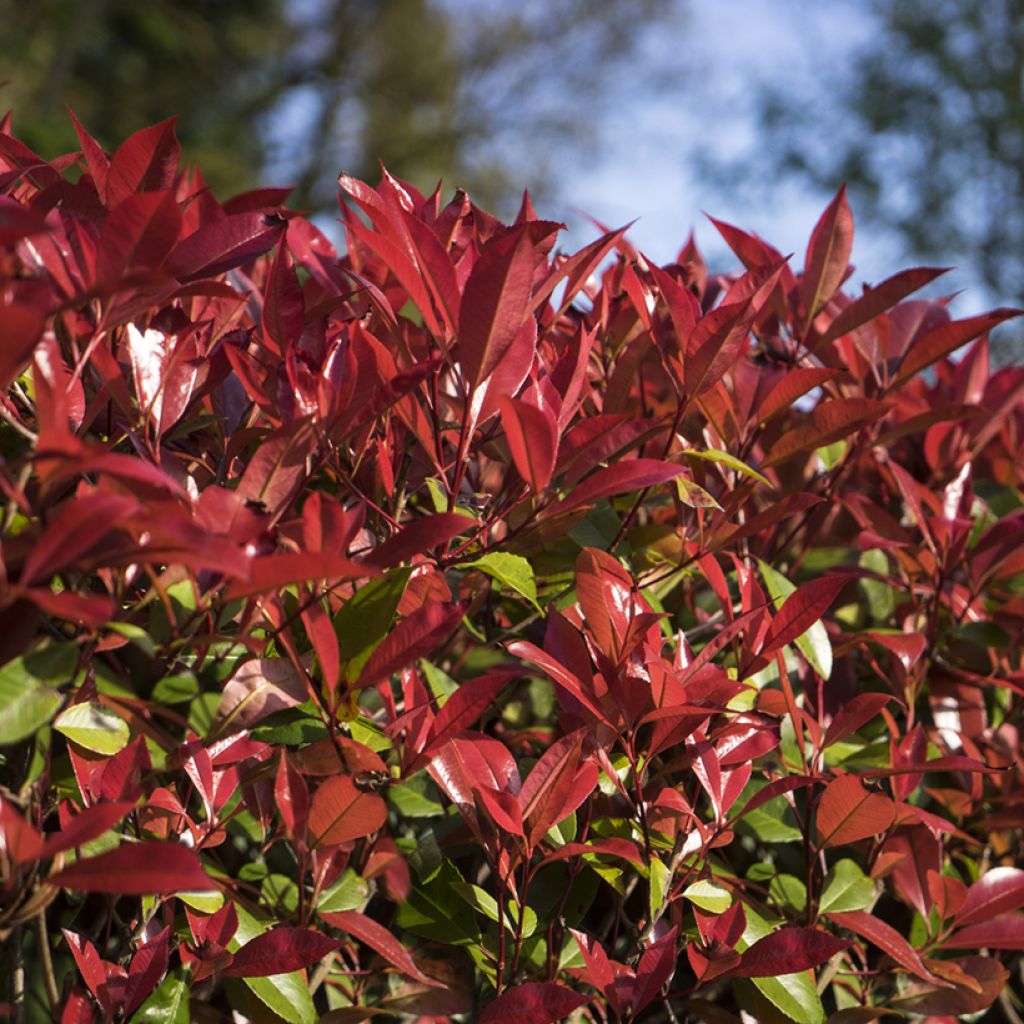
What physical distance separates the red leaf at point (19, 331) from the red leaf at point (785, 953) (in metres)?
0.71

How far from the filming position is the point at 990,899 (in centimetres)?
105

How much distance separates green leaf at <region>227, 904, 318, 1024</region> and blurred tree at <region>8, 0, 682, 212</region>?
18004mm

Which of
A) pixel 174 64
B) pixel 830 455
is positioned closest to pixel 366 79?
pixel 174 64

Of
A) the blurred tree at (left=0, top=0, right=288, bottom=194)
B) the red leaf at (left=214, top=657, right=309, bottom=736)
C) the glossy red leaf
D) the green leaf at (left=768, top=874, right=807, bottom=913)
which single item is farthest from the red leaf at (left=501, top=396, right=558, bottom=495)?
the blurred tree at (left=0, top=0, right=288, bottom=194)

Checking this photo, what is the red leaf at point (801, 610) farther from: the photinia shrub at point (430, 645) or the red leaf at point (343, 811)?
the red leaf at point (343, 811)

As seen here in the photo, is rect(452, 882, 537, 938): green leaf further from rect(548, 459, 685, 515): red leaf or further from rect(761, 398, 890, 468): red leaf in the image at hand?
rect(761, 398, 890, 468): red leaf

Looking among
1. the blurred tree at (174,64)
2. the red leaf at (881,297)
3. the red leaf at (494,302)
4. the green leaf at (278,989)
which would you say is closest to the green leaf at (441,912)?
the green leaf at (278,989)

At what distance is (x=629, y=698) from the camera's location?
858mm

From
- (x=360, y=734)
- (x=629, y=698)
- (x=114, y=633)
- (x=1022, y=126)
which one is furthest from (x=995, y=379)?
(x=1022, y=126)

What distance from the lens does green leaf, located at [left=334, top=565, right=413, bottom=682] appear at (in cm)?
77

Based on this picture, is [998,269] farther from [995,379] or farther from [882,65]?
[995,379]

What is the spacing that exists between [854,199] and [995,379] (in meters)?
17.0

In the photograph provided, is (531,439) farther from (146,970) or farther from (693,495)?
(146,970)

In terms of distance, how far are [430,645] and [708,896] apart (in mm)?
383
